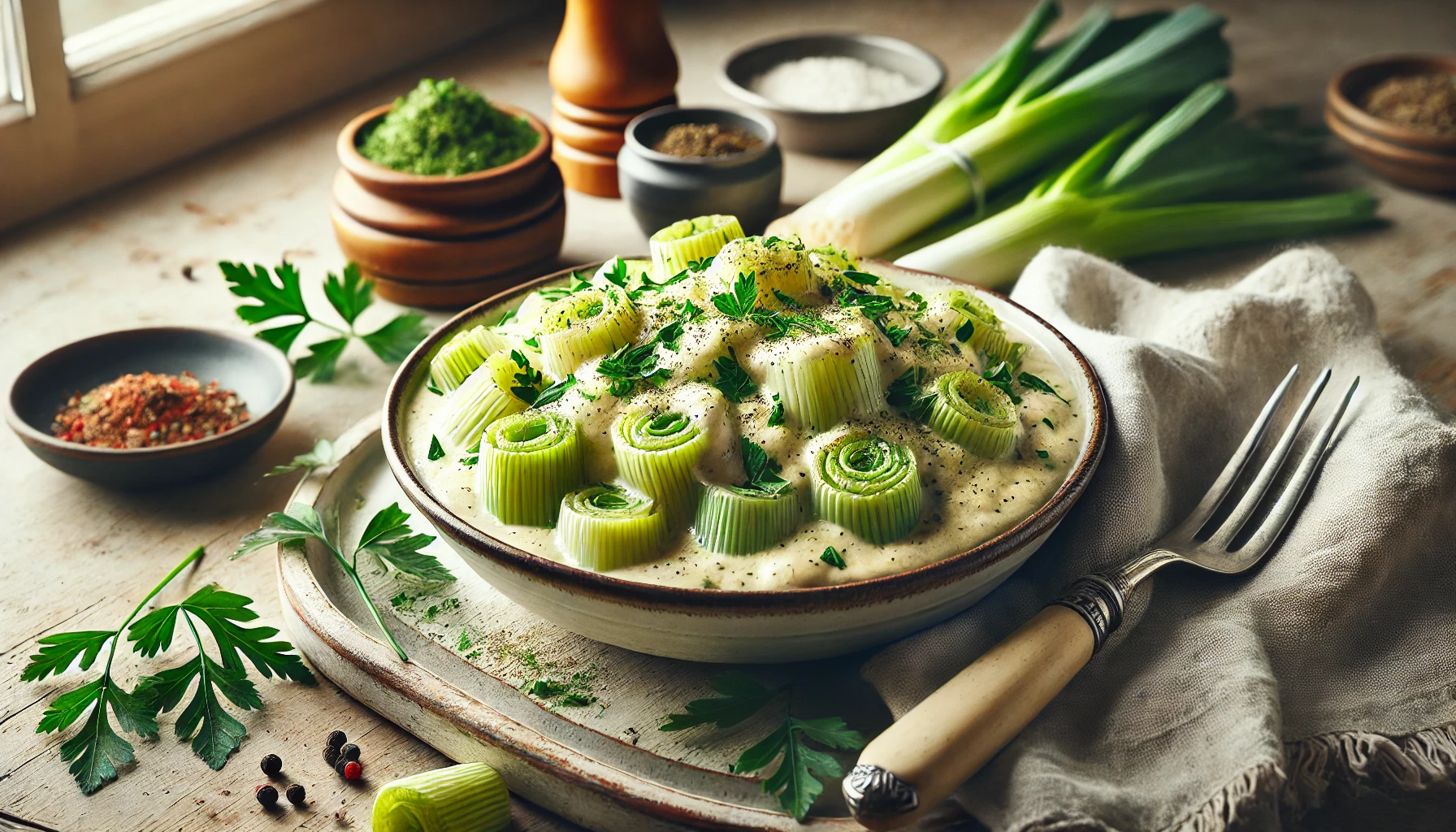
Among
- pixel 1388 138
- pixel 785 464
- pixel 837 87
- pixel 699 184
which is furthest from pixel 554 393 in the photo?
pixel 1388 138

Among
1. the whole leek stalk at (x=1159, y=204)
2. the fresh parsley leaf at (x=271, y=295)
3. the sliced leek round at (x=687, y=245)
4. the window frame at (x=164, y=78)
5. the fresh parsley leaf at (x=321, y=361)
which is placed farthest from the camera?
the window frame at (x=164, y=78)

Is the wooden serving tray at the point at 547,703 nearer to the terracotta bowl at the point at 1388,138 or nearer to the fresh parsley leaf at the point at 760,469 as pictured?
the fresh parsley leaf at the point at 760,469

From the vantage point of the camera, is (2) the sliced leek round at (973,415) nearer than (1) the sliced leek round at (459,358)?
A: Yes

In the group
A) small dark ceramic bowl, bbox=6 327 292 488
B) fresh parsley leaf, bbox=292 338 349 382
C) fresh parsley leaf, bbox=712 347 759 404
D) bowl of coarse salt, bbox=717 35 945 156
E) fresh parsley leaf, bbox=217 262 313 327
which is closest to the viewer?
fresh parsley leaf, bbox=712 347 759 404

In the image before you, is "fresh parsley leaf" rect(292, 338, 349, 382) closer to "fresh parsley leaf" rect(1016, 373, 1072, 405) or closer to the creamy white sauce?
the creamy white sauce

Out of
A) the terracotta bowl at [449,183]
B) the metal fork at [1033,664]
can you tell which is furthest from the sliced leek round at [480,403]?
the terracotta bowl at [449,183]

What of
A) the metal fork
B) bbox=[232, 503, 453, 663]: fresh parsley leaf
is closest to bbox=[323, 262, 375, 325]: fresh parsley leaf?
bbox=[232, 503, 453, 663]: fresh parsley leaf

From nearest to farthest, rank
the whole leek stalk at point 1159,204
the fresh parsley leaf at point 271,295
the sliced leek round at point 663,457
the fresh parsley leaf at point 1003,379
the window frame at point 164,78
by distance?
the sliced leek round at point 663,457 → the fresh parsley leaf at point 1003,379 → the fresh parsley leaf at point 271,295 → the whole leek stalk at point 1159,204 → the window frame at point 164,78
